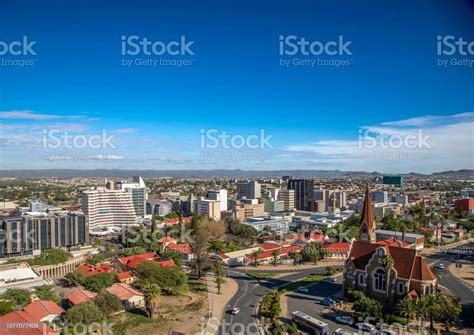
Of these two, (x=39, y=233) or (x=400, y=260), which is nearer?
(x=400, y=260)

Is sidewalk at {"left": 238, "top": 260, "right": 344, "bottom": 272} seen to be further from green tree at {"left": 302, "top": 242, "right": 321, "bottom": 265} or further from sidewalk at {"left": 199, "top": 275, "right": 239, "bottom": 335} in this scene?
sidewalk at {"left": 199, "top": 275, "right": 239, "bottom": 335}

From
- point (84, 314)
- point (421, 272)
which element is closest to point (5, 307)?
point (84, 314)

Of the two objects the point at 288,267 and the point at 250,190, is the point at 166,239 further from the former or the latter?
the point at 250,190

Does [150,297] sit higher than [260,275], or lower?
higher

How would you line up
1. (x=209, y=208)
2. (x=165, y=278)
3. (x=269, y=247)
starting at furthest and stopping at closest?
(x=209, y=208) < (x=269, y=247) < (x=165, y=278)

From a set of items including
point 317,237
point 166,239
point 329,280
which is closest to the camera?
point 329,280
